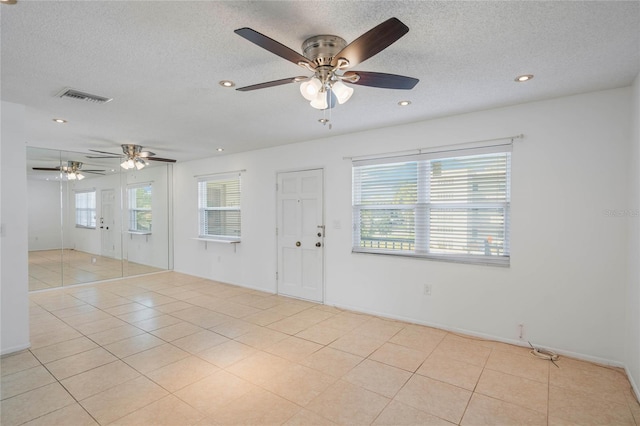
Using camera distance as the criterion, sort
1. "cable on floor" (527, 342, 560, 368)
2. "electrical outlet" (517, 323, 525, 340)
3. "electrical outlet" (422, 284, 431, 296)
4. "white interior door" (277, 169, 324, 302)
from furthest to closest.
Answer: "white interior door" (277, 169, 324, 302)
"electrical outlet" (422, 284, 431, 296)
"electrical outlet" (517, 323, 525, 340)
"cable on floor" (527, 342, 560, 368)

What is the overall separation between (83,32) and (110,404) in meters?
2.55

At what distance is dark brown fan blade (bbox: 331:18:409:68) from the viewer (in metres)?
1.42

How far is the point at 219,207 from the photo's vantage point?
630 centimetres

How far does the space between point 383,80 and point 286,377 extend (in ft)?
8.11

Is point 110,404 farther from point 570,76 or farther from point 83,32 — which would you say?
point 570,76

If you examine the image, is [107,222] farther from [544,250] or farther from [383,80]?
Answer: [544,250]

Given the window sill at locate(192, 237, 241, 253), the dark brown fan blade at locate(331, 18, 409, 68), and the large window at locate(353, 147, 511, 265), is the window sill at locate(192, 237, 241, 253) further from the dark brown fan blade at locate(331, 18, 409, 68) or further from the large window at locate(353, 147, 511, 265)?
the dark brown fan blade at locate(331, 18, 409, 68)

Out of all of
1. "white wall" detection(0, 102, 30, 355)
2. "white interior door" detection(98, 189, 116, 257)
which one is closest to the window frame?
"white interior door" detection(98, 189, 116, 257)

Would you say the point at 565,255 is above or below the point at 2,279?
above

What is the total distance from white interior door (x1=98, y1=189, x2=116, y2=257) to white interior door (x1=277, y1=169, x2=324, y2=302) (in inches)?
161

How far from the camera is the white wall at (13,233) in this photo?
10.1 feet

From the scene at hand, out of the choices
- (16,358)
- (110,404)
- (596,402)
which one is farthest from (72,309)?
(596,402)

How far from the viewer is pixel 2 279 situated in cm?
307

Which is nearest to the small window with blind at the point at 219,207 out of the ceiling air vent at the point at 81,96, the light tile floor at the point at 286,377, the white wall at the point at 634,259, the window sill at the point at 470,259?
the light tile floor at the point at 286,377
